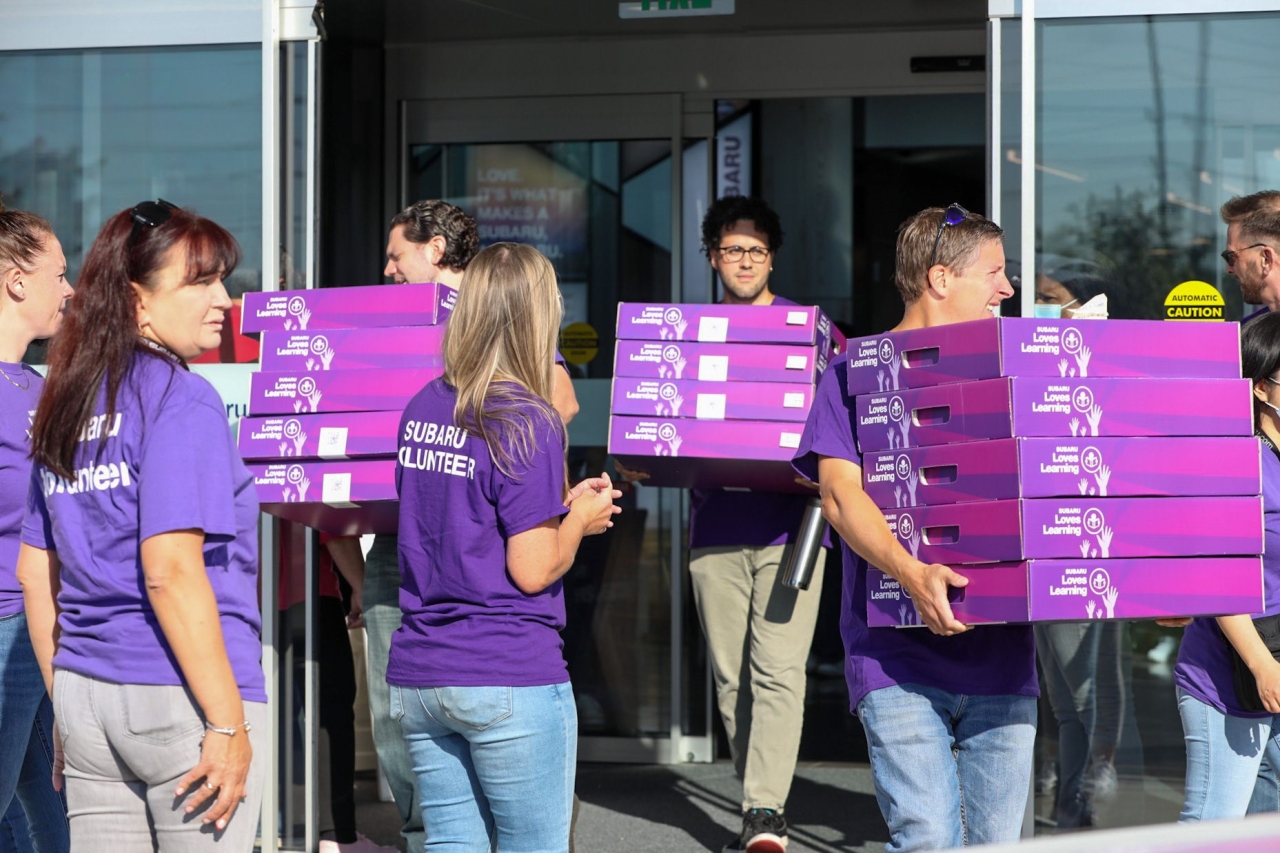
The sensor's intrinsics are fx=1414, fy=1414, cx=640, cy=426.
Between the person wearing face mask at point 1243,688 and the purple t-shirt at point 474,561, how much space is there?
152 centimetres

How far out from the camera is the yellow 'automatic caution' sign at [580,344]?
6.43 meters

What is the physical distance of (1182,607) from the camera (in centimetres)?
271

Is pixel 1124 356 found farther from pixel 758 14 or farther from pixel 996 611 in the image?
pixel 758 14

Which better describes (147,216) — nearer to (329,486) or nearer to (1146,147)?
(329,486)

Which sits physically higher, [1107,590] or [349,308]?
[349,308]

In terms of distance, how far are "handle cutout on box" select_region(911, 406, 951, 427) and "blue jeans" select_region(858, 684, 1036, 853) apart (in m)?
0.55

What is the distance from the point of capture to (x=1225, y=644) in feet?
10.6

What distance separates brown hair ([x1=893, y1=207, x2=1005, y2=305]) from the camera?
3.03 m

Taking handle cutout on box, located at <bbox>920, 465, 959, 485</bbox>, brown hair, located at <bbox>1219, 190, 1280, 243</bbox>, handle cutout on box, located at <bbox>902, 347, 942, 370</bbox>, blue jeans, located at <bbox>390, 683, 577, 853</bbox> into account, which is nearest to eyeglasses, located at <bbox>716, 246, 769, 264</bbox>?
brown hair, located at <bbox>1219, 190, 1280, 243</bbox>

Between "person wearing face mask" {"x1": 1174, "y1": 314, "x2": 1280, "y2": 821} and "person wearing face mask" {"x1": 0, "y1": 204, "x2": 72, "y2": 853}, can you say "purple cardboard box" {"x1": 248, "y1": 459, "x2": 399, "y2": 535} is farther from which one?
"person wearing face mask" {"x1": 1174, "y1": 314, "x2": 1280, "y2": 821}

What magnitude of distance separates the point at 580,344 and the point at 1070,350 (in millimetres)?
3871

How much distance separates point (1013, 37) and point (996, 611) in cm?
235

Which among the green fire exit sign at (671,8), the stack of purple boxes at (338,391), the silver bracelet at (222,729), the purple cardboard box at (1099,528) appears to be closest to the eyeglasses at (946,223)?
the purple cardboard box at (1099,528)

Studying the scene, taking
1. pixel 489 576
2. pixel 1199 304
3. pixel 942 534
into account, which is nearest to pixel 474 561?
pixel 489 576
